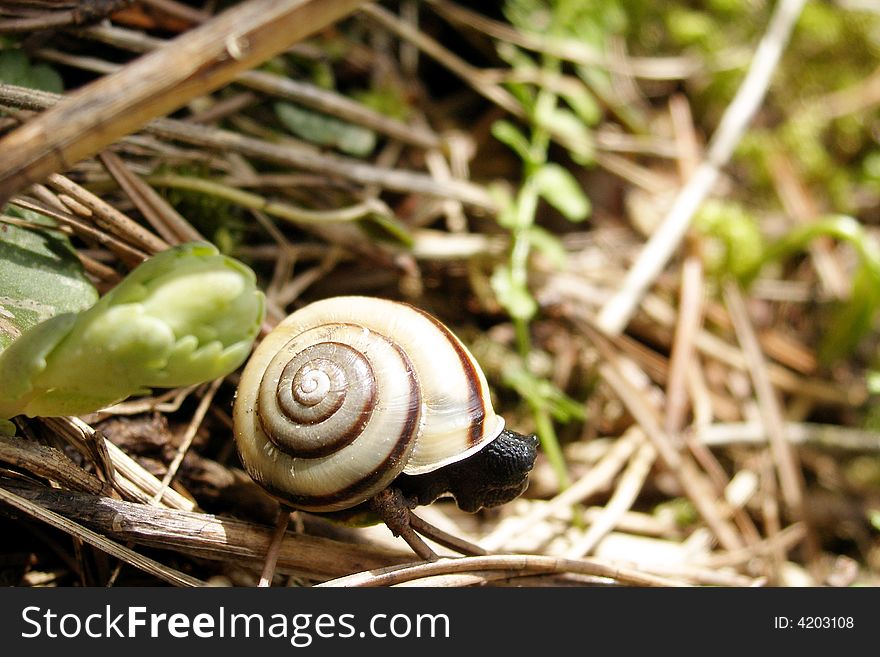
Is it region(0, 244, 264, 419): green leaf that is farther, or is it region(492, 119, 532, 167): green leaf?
region(492, 119, 532, 167): green leaf

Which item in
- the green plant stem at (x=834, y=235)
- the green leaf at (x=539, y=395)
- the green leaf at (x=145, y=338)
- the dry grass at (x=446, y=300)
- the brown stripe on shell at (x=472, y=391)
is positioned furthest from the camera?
the green plant stem at (x=834, y=235)

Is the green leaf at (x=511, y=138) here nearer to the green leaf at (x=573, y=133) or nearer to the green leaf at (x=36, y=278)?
the green leaf at (x=573, y=133)

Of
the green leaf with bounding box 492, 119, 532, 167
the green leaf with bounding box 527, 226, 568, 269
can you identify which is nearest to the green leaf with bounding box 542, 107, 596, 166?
the green leaf with bounding box 492, 119, 532, 167

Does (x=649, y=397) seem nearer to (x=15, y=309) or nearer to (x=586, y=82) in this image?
(x=586, y=82)

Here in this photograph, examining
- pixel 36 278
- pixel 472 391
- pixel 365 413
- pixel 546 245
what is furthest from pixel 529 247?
pixel 36 278

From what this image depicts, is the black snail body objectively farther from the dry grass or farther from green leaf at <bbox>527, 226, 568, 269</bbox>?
green leaf at <bbox>527, 226, 568, 269</bbox>

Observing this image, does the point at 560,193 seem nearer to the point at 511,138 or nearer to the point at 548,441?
the point at 511,138

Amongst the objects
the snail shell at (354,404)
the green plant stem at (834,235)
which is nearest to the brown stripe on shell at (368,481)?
the snail shell at (354,404)
